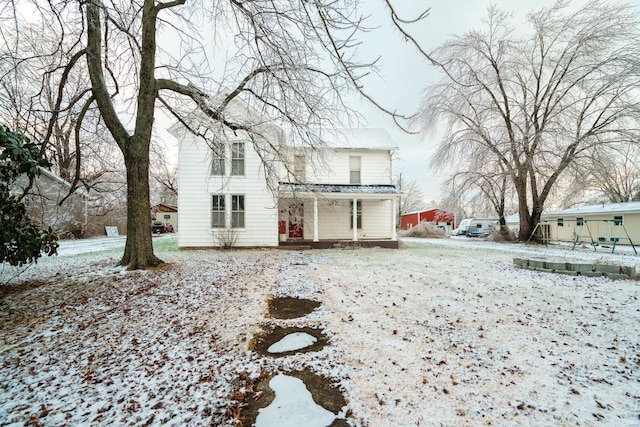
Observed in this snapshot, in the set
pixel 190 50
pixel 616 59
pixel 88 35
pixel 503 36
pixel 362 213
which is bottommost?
pixel 362 213

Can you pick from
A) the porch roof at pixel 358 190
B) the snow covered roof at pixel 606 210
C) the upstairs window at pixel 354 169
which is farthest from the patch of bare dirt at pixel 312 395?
the snow covered roof at pixel 606 210

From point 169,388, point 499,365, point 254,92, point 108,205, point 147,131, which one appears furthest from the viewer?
point 108,205

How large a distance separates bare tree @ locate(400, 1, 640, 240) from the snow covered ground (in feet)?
34.7

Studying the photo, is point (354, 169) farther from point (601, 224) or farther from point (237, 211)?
point (601, 224)

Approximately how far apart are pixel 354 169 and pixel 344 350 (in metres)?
13.1

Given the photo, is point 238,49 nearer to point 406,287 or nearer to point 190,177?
point 406,287

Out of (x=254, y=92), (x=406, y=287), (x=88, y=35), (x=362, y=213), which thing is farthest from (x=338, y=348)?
(x=362, y=213)

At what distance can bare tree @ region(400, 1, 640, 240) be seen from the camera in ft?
44.1

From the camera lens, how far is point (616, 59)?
13109 millimetres

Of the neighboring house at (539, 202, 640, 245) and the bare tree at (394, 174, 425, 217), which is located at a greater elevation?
the bare tree at (394, 174, 425, 217)

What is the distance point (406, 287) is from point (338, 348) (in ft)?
11.1

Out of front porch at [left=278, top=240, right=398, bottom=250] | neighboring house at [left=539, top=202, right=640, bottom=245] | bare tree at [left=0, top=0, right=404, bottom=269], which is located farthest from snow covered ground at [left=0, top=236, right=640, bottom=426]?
neighboring house at [left=539, top=202, right=640, bottom=245]

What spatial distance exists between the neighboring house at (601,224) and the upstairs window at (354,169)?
10.3 m

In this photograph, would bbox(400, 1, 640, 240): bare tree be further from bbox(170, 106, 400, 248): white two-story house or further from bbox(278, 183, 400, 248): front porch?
bbox(170, 106, 400, 248): white two-story house
